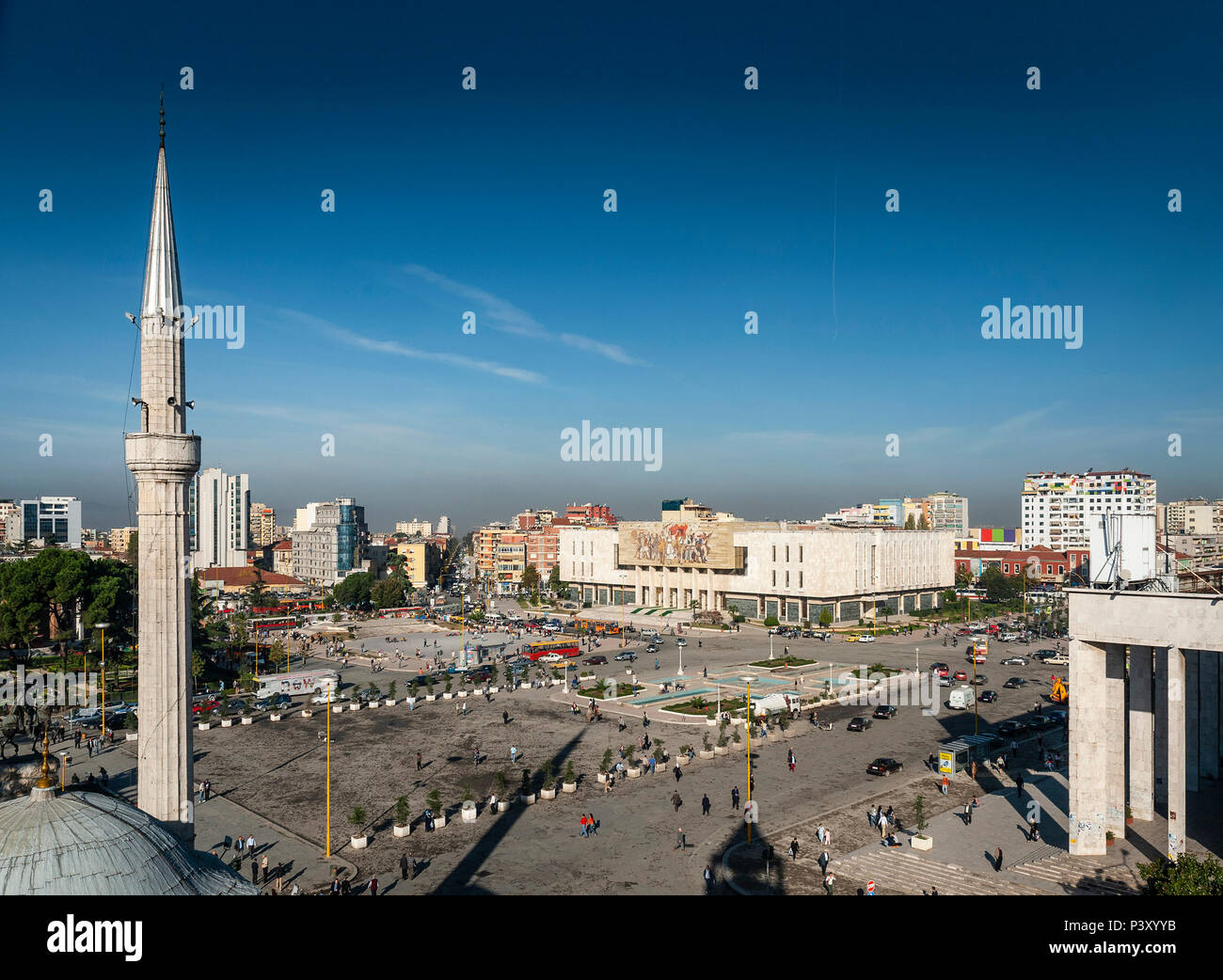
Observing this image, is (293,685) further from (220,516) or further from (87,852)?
(220,516)

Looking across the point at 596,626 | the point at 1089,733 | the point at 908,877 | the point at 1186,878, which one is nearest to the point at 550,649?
the point at 596,626

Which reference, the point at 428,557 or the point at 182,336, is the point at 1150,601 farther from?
the point at 428,557

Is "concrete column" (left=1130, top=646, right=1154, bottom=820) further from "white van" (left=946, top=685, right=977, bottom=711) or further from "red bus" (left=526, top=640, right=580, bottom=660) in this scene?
"red bus" (left=526, top=640, right=580, bottom=660)

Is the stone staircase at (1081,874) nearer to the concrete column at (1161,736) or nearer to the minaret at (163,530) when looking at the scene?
the concrete column at (1161,736)

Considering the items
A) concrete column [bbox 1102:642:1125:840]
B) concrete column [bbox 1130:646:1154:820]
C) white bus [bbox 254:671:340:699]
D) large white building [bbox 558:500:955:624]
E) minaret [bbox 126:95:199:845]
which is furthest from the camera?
large white building [bbox 558:500:955:624]

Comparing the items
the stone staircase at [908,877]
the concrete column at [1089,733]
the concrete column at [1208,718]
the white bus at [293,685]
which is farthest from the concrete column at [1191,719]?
the white bus at [293,685]

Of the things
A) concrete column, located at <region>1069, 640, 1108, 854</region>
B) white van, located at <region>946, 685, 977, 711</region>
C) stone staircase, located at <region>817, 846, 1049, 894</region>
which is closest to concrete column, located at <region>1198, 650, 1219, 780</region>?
concrete column, located at <region>1069, 640, 1108, 854</region>
